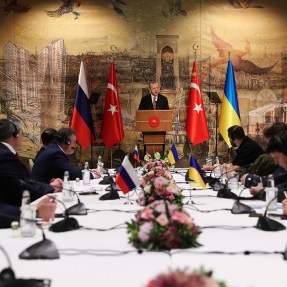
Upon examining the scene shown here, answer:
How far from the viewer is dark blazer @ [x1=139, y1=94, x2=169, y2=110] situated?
10.8m

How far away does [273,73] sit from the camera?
11430 millimetres

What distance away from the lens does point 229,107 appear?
10516 mm

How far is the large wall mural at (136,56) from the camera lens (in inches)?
444

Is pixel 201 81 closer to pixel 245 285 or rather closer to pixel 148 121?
pixel 148 121

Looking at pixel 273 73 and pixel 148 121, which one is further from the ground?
pixel 273 73

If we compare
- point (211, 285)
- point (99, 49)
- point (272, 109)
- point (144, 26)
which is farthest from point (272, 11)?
point (211, 285)

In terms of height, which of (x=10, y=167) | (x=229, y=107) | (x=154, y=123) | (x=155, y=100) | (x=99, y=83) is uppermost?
(x=99, y=83)

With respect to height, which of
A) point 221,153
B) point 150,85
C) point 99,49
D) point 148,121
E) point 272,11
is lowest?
point 221,153

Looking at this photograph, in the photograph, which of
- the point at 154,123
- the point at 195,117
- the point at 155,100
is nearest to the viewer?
the point at 154,123

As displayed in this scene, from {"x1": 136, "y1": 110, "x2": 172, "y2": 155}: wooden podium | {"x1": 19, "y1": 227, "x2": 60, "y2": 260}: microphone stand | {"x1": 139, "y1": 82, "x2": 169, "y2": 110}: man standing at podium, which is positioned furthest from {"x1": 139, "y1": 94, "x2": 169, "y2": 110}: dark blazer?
{"x1": 19, "y1": 227, "x2": 60, "y2": 260}: microphone stand

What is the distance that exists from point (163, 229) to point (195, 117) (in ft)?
27.6

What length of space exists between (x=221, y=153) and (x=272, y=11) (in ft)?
11.2

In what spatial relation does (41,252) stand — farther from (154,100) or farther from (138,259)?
(154,100)

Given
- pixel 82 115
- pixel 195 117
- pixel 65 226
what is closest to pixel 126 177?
pixel 65 226
